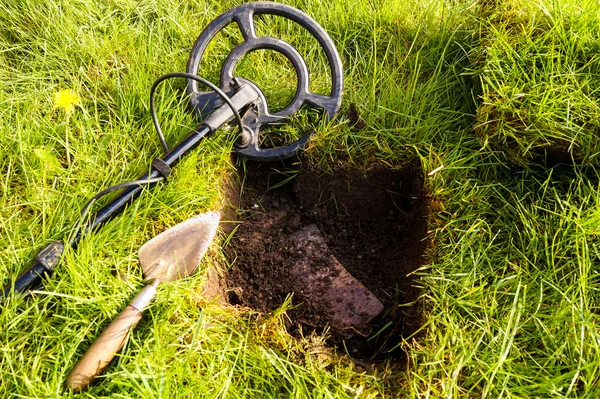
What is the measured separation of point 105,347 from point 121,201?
538 mm

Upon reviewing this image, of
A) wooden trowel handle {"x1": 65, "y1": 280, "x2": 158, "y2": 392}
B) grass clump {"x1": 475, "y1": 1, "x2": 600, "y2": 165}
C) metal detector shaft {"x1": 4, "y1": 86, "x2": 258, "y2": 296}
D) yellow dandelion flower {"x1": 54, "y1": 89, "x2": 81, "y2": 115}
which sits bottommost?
grass clump {"x1": 475, "y1": 1, "x2": 600, "y2": 165}

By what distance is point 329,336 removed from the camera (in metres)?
1.91

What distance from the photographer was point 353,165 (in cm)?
222

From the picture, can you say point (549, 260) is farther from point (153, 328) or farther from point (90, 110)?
point (90, 110)

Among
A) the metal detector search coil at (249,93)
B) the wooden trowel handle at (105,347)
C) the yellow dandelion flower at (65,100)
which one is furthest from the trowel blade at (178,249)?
the yellow dandelion flower at (65,100)

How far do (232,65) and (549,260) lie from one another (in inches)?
57.5

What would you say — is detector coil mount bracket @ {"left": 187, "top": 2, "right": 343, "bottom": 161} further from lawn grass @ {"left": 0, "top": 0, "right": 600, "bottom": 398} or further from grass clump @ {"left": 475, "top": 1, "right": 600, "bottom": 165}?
grass clump @ {"left": 475, "top": 1, "right": 600, "bottom": 165}

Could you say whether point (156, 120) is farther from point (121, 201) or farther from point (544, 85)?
point (544, 85)

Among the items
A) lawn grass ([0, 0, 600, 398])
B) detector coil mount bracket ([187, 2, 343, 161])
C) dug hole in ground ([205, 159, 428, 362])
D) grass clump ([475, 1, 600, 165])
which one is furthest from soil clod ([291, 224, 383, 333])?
grass clump ([475, 1, 600, 165])

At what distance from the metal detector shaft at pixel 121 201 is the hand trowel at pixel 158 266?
0.62 ft

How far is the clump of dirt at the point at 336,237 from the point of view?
6.60ft

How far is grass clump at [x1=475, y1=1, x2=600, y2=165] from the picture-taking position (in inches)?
79.7

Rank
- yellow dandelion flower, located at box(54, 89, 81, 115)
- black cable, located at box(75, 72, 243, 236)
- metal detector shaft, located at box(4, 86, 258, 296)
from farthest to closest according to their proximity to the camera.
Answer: yellow dandelion flower, located at box(54, 89, 81, 115) < black cable, located at box(75, 72, 243, 236) < metal detector shaft, located at box(4, 86, 258, 296)

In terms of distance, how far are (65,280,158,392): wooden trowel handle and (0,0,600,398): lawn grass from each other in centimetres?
4
